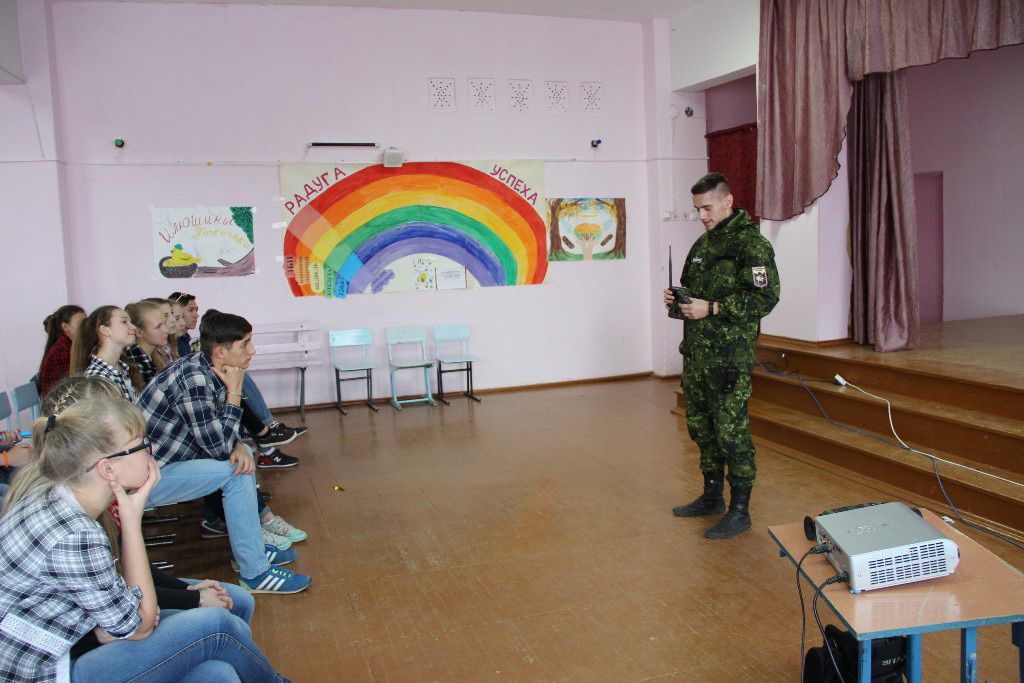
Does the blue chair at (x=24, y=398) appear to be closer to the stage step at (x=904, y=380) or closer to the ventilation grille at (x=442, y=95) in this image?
the ventilation grille at (x=442, y=95)

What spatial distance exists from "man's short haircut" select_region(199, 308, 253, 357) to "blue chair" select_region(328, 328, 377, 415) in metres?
3.42

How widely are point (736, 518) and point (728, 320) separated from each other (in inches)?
36.8

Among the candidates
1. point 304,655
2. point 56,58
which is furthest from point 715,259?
point 56,58

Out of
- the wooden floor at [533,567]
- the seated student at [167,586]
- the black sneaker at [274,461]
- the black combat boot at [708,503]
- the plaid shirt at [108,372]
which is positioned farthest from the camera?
the black sneaker at [274,461]

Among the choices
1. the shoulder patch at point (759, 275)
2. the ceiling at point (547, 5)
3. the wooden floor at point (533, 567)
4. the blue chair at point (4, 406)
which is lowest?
the wooden floor at point (533, 567)

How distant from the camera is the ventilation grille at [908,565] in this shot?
5.75 feet

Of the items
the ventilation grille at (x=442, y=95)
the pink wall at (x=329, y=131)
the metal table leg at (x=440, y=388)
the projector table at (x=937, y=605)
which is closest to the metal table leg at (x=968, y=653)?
the projector table at (x=937, y=605)

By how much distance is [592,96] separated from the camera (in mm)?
7656

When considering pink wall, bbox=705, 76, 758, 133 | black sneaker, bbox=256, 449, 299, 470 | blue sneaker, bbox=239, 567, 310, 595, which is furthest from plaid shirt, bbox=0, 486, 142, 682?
pink wall, bbox=705, 76, 758, 133

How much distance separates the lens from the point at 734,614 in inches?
114

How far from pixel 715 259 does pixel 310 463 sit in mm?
3051

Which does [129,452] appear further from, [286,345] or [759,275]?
[286,345]

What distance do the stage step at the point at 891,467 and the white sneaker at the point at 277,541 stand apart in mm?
3079

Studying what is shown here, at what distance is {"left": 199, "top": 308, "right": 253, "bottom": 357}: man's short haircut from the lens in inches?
131
